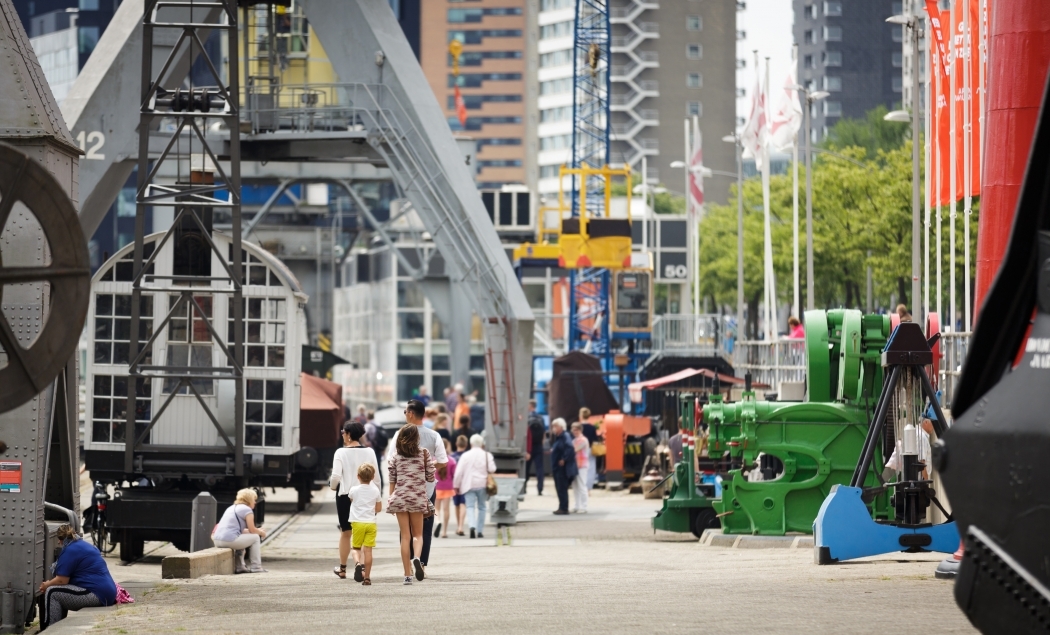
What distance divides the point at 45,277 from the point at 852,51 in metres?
141

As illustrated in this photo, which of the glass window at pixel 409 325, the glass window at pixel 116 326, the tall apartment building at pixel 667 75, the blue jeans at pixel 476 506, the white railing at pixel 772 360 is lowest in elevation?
the blue jeans at pixel 476 506

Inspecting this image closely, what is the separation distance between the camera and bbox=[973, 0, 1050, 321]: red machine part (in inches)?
549

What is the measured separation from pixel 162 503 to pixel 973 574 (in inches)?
625

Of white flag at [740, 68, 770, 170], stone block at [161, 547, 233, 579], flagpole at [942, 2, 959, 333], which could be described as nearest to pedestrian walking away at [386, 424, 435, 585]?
stone block at [161, 547, 233, 579]

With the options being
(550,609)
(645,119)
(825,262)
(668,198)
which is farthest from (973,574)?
(645,119)

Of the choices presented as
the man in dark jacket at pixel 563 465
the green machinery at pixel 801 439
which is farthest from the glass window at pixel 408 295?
the green machinery at pixel 801 439

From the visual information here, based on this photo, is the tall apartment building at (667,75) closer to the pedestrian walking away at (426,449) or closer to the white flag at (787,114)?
the white flag at (787,114)

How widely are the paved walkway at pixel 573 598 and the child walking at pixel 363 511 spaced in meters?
0.36

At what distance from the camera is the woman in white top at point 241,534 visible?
18.3 metres

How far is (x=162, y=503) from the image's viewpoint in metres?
20.8

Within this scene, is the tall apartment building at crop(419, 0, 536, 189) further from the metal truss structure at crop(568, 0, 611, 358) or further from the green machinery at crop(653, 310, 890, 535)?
the green machinery at crop(653, 310, 890, 535)

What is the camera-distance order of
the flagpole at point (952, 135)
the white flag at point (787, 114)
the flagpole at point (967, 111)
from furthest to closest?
the white flag at point (787, 114) < the flagpole at point (952, 135) < the flagpole at point (967, 111)

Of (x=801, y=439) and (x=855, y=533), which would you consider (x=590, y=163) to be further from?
(x=855, y=533)

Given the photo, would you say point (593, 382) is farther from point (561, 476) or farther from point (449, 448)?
point (449, 448)
